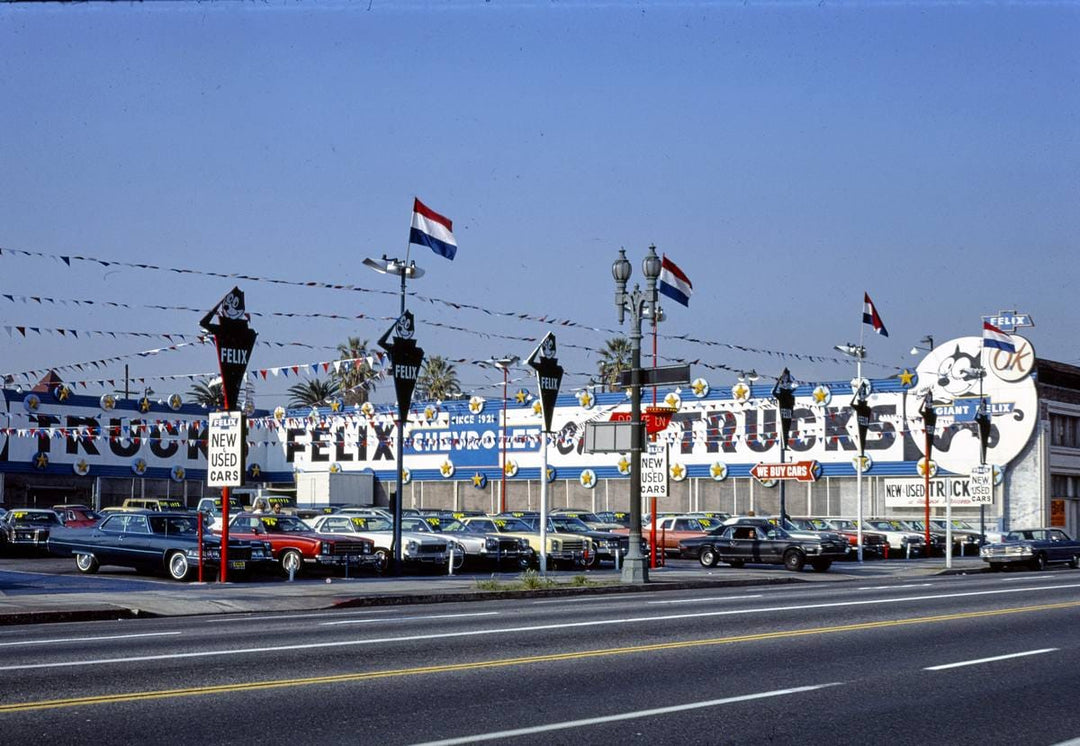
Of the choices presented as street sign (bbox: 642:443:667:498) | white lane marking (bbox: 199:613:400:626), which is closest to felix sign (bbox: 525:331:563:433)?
street sign (bbox: 642:443:667:498)

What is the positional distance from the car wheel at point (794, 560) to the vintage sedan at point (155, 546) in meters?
16.1

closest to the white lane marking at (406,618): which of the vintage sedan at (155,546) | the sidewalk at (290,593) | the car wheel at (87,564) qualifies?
the sidewalk at (290,593)

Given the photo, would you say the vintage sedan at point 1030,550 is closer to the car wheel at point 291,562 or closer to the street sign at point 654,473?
the street sign at point 654,473

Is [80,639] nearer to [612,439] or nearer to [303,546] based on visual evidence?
[303,546]

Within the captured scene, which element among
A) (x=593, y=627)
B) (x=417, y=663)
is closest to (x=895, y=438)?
(x=593, y=627)

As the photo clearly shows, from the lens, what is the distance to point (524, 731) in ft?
31.1

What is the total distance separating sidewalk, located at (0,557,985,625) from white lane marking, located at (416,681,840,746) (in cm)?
1204

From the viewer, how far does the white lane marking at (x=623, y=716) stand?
9.17 metres

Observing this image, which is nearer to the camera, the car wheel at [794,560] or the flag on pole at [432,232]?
the flag on pole at [432,232]

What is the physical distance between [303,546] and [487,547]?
5641 mm

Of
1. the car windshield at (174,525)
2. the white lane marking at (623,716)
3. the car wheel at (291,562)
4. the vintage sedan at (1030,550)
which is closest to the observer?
the white lane marking at (623,716)

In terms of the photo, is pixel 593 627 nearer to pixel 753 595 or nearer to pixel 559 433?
pixel 753 595

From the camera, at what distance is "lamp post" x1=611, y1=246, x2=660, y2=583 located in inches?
1194

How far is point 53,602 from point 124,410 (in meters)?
48.3
